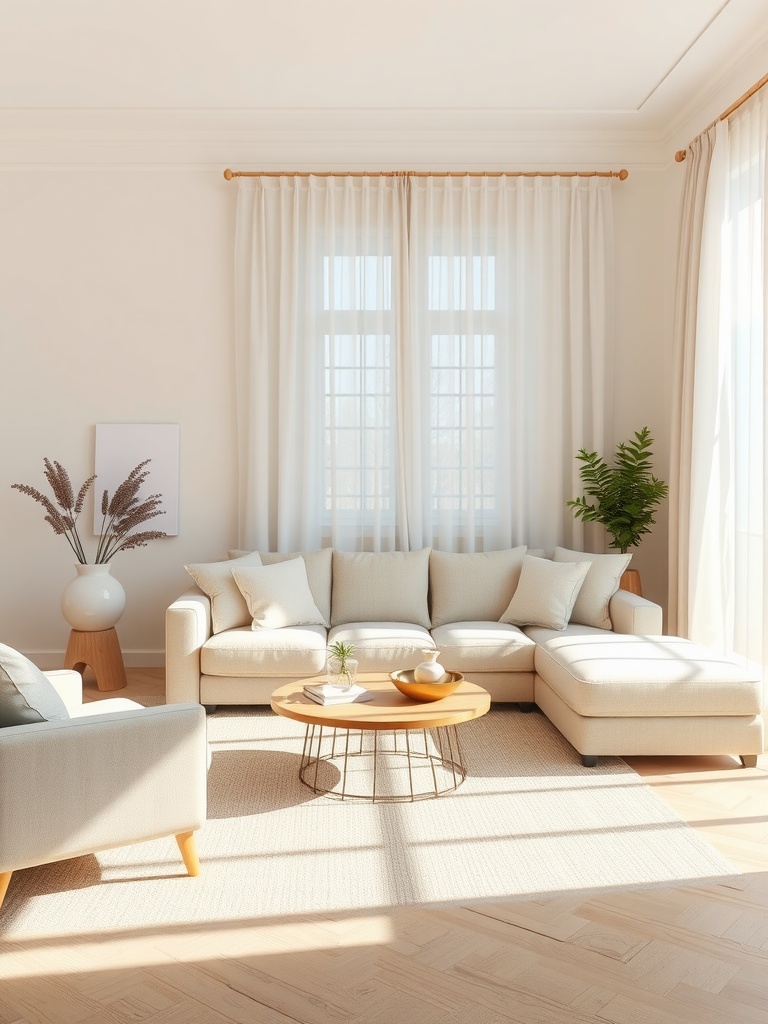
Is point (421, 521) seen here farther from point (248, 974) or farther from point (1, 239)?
point (248, 974)

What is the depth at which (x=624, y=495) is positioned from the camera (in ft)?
17.0

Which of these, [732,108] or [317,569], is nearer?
[732,108]

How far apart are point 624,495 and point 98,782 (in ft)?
A: 12.0

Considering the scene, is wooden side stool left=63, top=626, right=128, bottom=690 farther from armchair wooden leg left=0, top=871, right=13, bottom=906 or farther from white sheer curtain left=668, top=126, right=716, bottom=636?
white sheer curtain left=668, top=126, right=716, bottom=636

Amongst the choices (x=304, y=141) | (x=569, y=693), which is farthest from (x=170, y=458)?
(x=569, y=693)

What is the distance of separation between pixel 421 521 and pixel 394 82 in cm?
254

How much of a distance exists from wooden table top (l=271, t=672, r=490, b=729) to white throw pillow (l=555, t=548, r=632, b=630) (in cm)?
132

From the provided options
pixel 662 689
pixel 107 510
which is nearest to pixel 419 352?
pixel 107 510

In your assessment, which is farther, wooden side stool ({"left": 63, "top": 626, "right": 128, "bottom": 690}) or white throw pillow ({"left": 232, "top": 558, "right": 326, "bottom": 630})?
wooden side stool ({"left": 63, "top": 626, "right": 128, "bottom": 690})

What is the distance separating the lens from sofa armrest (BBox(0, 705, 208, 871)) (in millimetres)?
2336

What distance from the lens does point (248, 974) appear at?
214 cm

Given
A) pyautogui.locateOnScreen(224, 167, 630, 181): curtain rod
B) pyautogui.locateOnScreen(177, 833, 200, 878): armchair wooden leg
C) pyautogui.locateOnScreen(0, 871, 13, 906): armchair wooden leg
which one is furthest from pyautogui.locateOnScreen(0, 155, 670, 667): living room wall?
pyautogui.locateOnScreen(0, 871, 13, 906): armchair wooden leg

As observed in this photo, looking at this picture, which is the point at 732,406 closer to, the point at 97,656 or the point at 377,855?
the point at 377,855

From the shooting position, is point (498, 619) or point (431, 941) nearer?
point (431, 941)
